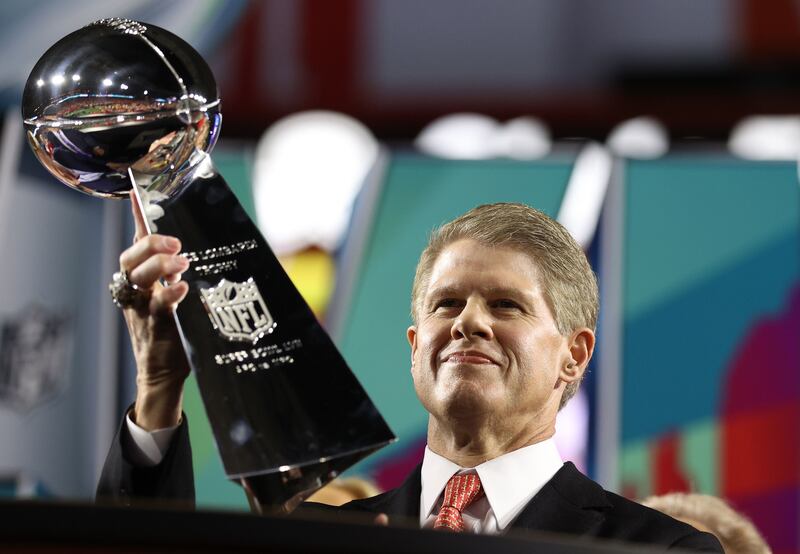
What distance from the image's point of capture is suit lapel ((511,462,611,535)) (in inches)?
55.9

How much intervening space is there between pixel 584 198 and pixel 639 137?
0.30 metres

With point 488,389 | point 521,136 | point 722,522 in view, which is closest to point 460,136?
point 521,136

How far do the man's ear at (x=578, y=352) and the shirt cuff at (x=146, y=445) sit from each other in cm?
47

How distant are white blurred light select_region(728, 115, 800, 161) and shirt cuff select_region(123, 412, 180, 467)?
127 inches

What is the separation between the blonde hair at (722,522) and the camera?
2115 mm

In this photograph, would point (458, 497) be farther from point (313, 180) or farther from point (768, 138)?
point (768, 138)

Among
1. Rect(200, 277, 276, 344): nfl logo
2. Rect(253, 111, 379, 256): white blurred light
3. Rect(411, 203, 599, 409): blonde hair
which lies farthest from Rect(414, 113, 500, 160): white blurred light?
Rect(200, 277, 276, 344): nfl logo

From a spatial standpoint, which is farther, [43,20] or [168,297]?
[43,20]

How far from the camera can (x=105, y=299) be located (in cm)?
445

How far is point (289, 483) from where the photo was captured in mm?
1294

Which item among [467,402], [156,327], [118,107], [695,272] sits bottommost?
[695,272]

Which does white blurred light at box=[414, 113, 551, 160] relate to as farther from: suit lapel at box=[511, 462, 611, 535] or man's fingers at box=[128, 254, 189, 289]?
man's fingers at box=[128, 254, 189, 289]

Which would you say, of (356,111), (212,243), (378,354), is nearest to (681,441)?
(378,354)

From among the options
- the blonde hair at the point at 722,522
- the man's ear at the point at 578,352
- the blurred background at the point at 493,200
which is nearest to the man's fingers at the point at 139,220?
the man's ear at the point at 578,352
